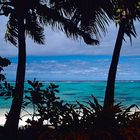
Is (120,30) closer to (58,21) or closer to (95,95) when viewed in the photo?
(58,21)

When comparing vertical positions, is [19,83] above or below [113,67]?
below

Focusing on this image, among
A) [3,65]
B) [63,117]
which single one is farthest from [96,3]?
[63,117]

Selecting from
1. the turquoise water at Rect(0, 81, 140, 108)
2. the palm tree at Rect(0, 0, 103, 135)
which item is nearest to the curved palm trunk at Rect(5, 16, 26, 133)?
the palm tree at Rect(0, 0, 103, 135)

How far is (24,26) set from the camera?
9.27m

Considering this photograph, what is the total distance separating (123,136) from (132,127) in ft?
0.65

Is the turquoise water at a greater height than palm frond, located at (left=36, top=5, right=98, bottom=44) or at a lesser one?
lesser

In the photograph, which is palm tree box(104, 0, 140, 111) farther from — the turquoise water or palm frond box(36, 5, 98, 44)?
the turquoise water

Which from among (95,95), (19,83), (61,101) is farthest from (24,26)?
(95,95)

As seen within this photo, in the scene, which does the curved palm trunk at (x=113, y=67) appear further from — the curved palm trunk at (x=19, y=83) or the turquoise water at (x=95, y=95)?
the turquoise water at (x=95, y=95)

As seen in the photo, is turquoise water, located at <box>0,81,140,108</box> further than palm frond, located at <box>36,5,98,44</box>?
Yes

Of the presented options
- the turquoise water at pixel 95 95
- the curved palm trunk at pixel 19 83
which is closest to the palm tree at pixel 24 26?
the curved palm trunk at pixel 19 83

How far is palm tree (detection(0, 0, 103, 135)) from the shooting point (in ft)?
27.5

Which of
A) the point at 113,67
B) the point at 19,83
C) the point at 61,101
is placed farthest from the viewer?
the point at 113,67

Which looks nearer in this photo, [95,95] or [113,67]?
[113,67]
